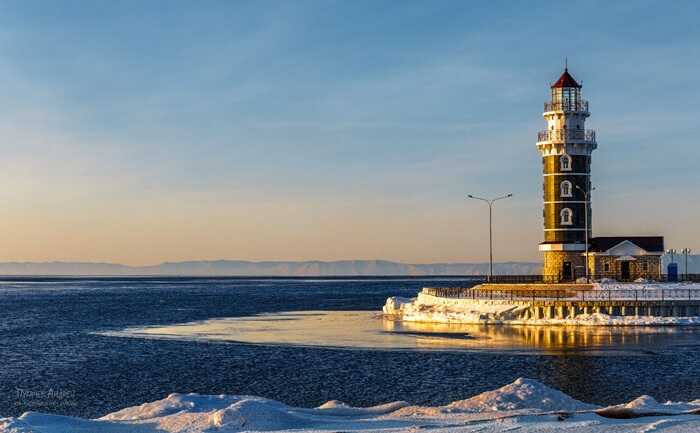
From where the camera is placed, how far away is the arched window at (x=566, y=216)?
271ft

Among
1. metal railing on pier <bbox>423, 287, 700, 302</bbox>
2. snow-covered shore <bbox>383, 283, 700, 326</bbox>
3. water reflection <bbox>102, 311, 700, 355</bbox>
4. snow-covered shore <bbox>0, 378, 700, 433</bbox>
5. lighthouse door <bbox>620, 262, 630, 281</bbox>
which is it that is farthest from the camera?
lighthouse door <bbox>620, 262, 630, 281</bbox>

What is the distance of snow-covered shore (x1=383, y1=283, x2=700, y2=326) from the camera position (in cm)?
6216

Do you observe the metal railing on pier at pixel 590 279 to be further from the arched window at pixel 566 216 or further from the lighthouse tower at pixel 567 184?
the arched window at pixel 566 216

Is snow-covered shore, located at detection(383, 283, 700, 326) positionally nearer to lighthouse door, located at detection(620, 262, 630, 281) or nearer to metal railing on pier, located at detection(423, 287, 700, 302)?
metal railing on pier, located at detection(423, 287, 700, 302)

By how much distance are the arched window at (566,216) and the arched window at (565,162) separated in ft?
11.0

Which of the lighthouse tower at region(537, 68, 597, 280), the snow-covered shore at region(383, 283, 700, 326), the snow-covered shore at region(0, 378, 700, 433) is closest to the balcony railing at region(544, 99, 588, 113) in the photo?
the lighthouse tower at region(537, 68, 597, 280)

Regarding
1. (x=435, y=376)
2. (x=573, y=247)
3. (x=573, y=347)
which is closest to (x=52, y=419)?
(x=435, y=376)

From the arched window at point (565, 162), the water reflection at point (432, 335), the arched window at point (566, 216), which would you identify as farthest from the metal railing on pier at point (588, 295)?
the arched window at point (565, 162)

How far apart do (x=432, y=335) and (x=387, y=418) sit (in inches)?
1393

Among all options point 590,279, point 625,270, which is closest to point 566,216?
point 590,279

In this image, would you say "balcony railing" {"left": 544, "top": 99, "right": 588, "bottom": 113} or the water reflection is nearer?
the water reflection

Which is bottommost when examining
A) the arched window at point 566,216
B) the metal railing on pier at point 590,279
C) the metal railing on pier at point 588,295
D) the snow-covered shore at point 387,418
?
the snow-covered shore at point 387,418

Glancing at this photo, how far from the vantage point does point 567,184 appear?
82688 millimetres

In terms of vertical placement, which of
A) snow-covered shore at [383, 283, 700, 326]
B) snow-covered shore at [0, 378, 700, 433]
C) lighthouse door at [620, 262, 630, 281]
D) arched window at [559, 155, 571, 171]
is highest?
arched window at [559, 155, 571, 171]
